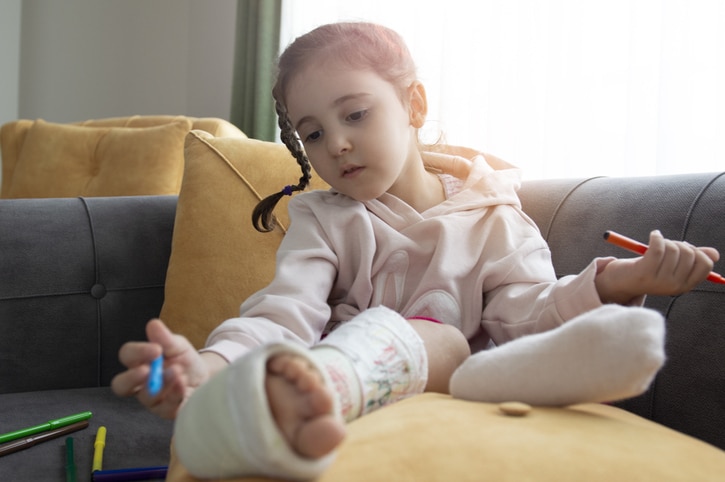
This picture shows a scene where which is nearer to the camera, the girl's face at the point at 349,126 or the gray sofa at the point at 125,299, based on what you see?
the gray sofa at the point at 125,299

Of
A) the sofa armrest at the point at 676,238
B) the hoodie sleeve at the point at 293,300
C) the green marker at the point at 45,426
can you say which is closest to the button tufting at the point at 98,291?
the green marker at the point at 45,426

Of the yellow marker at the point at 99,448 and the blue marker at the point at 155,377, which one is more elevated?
the blue marker at the point at 155,377

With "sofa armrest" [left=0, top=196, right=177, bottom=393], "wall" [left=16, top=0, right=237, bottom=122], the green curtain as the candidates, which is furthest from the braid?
"wall" [left=16, top=0, right=237, bottom=122]

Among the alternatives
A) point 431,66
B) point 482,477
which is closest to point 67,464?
point 482,477

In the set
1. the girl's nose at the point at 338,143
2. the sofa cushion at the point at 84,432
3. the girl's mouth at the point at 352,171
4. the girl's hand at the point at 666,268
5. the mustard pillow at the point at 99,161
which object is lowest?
the sofa cushion at the point at 84,432

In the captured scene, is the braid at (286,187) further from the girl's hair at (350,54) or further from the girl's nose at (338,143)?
the girl's nose at (338,143)

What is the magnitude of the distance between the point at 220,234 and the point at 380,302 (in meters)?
0.39

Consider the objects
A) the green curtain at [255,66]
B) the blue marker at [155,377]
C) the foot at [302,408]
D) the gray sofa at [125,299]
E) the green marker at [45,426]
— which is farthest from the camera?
the green curtain at [255,66]

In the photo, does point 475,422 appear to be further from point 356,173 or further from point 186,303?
point 186,303

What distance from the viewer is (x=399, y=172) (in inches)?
43.8

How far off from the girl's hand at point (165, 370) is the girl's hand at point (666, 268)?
470 millimetres

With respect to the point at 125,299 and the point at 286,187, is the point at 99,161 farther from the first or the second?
the point at 286,187

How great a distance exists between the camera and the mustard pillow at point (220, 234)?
1.28 metres

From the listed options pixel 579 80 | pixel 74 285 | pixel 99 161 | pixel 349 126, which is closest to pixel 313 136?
pixel 349 126
